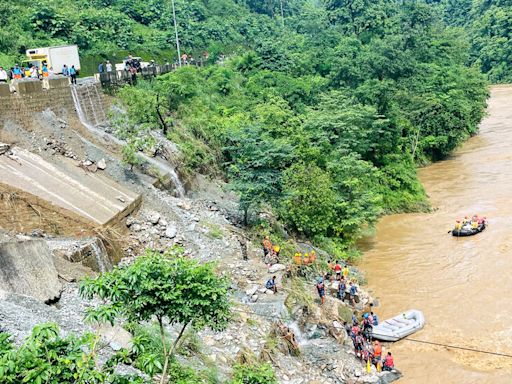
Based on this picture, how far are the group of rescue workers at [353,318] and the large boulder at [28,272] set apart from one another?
746 cm

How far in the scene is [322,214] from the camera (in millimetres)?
25750

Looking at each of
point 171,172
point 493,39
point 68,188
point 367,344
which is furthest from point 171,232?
point 493,39

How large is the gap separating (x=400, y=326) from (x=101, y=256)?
1057 centimetres

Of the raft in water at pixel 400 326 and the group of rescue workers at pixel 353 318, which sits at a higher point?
the group of rescue workers at pixel 353 318

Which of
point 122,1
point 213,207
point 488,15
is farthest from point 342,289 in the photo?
point 488,15

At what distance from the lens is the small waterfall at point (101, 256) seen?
55.1 ft

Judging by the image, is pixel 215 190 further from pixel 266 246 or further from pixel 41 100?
pixel 41 100

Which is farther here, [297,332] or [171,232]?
[171,232]

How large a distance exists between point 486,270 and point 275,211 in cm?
945

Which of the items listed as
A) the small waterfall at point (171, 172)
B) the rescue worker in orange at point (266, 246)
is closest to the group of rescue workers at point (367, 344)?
the rescue worker in orange at point (266, 246)

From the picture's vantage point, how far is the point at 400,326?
66.1 ft

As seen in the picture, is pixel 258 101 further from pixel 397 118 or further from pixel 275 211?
pixel 275 211

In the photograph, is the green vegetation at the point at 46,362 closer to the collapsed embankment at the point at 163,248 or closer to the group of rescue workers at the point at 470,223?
the collapsed embankment at the point at 163,248

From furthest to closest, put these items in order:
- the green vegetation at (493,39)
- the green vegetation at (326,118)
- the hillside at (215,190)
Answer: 1. the green vegetation at (493,39)
2. the green vegetation at (326,118)
3. the hillside at (215,190)
